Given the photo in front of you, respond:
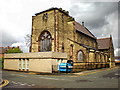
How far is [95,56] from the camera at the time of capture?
32031 millimetres

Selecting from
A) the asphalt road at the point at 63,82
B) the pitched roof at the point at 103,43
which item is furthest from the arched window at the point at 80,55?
the pitched roof at the point at 103,43

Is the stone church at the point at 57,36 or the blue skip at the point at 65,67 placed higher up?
the stone church at the point at 57,36

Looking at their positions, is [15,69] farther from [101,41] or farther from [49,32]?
[101,41]

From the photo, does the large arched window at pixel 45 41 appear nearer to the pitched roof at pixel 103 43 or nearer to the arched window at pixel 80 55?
the arched window at pixel 80 55

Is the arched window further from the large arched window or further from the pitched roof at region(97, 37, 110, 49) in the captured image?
the pitched roof at region(97, 37, 110, 49)

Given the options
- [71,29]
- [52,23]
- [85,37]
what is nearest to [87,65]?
[71,29]

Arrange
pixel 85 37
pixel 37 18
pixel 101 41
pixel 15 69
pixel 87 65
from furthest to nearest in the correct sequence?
pixel 101 41
pixel 85 37
pixel 37 18
pixel 87 65
pixel 15 69

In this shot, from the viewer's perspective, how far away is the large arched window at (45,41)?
93.4 ft

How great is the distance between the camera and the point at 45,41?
2952 centimetres

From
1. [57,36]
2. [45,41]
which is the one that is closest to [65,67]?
[57,36]

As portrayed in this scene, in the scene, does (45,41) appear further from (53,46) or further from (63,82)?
(63,82)

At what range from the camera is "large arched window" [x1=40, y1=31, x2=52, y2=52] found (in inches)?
1121

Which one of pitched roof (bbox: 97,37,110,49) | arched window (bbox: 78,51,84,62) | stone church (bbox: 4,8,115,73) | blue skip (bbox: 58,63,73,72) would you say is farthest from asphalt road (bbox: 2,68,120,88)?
pitched roof (bbox: 97,37,110,49)

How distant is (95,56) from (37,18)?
18.1 meters
